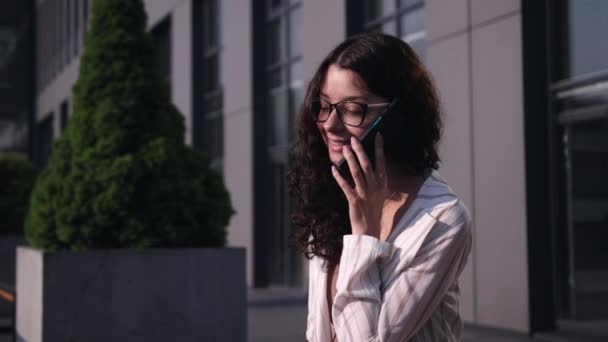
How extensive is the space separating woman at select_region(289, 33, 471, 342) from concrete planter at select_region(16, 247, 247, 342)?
3.72 meters

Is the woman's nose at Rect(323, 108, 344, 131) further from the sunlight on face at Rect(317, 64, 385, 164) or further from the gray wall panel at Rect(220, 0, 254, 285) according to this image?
the gray wall panel at Rect(220, 0, 254, 285)

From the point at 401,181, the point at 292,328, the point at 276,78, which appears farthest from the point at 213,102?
the point at 401,181

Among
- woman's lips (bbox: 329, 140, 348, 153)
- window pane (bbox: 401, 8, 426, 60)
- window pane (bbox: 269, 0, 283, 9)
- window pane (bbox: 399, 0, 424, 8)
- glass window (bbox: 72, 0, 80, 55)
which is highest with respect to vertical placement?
glass window (bbox: 72, 0, 80, 55)

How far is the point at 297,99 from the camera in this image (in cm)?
1502

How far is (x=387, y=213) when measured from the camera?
209 cm

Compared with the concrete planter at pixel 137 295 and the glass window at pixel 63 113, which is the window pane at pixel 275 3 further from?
the glass window at pixel 63 113

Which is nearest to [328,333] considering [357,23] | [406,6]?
[406,6]

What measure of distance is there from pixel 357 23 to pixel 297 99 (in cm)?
290

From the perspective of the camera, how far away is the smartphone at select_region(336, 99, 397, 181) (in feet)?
6.63

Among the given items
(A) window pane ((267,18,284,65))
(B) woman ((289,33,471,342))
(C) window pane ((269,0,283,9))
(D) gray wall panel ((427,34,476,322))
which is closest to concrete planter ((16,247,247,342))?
(B) woman ((289,33,471,342))

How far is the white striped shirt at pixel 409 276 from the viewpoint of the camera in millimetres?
1948

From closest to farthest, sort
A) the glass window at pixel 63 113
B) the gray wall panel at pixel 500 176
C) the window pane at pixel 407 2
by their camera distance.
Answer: the gray wall panel at pixel 500 176 → the window pane at pixel 407 2 → the glass window at pixel 63 113

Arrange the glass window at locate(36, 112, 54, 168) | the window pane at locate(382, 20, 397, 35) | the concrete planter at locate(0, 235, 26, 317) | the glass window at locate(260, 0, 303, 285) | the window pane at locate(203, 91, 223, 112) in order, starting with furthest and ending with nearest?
the glass window at locate(36, 112, 54, 168)
the window pane at locate(203, 91, 223, 112)
the glass window at locate(260, 0, 303, 285)
the concrete planter at locate(0, 235, 26, 317)
the window pane at locate(382, 20, 397, 35)

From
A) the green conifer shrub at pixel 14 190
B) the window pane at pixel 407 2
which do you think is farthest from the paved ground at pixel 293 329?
the window pane at pixel 407 2
